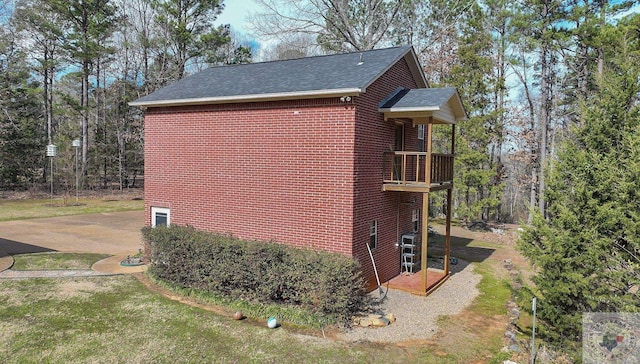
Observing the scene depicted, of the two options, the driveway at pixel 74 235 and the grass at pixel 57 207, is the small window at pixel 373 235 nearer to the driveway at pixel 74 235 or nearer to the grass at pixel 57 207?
the driveway at pixel 74 235

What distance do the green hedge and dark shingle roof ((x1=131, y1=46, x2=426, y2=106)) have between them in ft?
12.7

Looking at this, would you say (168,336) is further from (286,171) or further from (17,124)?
(17,124)

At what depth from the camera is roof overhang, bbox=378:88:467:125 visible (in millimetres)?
10344

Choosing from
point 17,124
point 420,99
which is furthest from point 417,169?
point 17,124

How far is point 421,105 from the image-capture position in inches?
408

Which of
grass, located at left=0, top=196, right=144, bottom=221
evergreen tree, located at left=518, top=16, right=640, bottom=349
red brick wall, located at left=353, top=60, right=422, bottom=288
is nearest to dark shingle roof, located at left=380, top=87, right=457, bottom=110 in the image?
red brick wall, located at left=353, top=60, right=422, bottom=288

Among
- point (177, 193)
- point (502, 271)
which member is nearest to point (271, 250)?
point (177, 193)

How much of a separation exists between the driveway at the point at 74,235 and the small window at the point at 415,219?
1017 cm

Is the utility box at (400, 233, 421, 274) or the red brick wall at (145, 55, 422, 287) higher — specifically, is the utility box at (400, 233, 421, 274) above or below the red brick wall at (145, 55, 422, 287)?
below

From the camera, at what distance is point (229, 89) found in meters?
11.7

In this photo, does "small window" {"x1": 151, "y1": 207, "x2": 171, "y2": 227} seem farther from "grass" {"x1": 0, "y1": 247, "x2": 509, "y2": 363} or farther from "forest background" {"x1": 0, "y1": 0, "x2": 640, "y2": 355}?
"forest background" {"x1": 0, "y1": 0, "x2": 640, "y2": 355}

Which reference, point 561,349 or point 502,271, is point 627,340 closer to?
point 561,349

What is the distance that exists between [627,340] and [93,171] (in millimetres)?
39796

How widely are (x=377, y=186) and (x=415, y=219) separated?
13.0ft
